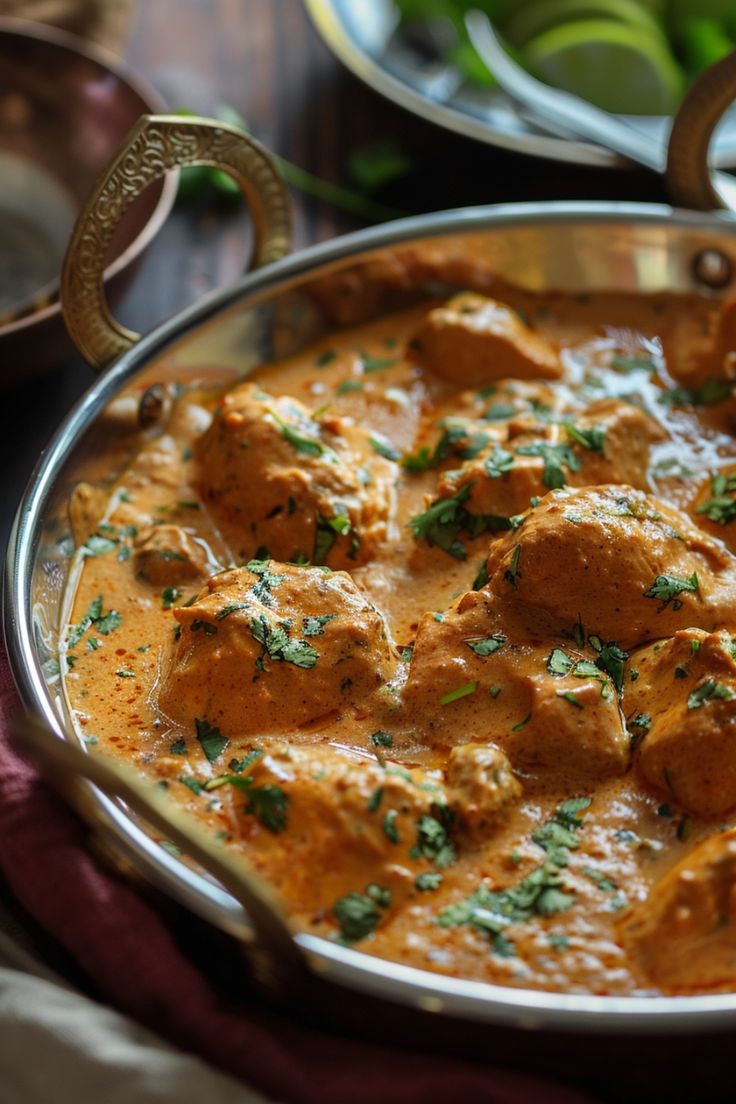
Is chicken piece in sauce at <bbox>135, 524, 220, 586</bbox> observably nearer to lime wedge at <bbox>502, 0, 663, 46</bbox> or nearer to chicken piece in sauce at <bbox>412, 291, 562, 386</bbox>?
chicken piece in sauce at <bbox>412, 291, 562, 386</bbox>

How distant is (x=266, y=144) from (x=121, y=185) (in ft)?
6.35

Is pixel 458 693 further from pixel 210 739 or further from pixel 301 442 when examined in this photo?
pixel 301 442

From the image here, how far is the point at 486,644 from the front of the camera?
2902mm

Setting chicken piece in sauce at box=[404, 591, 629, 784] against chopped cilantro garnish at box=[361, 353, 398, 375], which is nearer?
chicken piece in sauce at box=[404, 591, 629, 784]

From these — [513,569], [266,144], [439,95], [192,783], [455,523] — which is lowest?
[192,783]

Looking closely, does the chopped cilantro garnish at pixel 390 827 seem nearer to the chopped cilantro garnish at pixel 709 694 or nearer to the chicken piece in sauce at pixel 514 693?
the chicken piece in sauce at pixel 514 693

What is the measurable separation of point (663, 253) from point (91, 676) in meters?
2.10

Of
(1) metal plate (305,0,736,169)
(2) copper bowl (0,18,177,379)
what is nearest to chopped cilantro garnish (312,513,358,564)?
(2) copper bowl (0,18,177,379)

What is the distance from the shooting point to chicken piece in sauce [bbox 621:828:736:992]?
2412mm

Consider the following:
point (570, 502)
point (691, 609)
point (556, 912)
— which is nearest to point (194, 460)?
point (570, 502)

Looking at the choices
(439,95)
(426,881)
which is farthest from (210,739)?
(439,95)

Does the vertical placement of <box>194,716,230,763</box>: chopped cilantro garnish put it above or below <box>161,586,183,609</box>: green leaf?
below

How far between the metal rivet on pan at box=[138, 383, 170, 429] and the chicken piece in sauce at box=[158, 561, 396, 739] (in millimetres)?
789

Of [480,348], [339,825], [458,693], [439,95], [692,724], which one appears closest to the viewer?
[339,825]
